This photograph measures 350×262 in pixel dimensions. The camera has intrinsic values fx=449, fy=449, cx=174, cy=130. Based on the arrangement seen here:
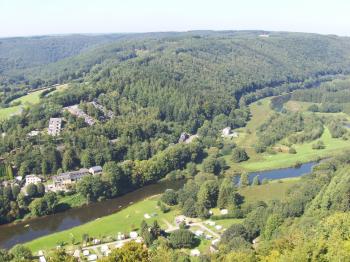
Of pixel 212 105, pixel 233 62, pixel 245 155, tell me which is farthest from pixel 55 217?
pixel 233 62

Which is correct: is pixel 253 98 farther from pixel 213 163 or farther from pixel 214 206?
pixel 214 206

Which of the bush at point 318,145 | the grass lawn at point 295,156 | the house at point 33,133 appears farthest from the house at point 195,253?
the bush at point 318,145

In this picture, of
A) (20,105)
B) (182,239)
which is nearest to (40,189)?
(182,239)

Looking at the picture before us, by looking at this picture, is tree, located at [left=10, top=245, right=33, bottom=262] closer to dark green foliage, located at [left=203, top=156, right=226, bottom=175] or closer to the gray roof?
the gray roof

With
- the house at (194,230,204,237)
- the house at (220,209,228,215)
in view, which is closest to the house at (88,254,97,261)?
the house at (194,230,204,237)

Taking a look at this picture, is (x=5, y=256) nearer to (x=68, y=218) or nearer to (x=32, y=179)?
(x=68, y=218)

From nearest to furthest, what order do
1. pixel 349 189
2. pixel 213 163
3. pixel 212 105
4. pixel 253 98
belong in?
pixel 349 189 < pixel 213 163 < pixel 212 105 < pixel 253 98

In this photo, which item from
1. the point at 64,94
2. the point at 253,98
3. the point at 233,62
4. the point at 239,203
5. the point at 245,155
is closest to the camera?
the point at 239,203
